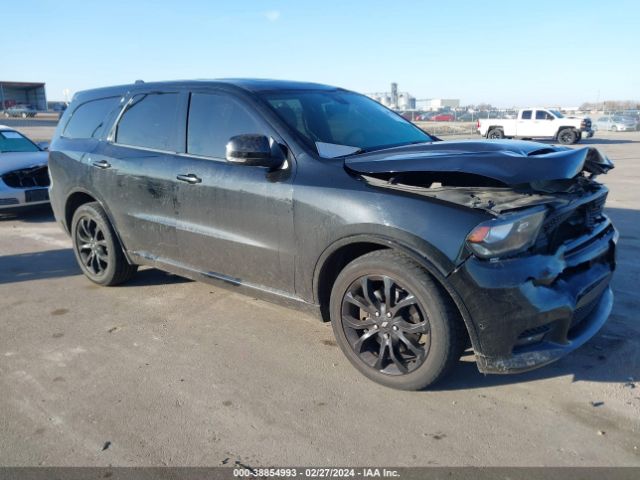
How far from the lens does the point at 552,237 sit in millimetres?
2945

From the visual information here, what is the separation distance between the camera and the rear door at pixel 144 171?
4.28 meters

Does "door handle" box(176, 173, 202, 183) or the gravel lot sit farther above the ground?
"door handle" box(176, 173, 202, 183)

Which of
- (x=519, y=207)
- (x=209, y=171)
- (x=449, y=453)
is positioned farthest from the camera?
(x=209, y=171)

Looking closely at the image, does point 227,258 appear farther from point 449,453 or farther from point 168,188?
point 449,453

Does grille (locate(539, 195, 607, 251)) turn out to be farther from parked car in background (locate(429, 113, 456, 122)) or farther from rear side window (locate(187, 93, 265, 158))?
parked car in background (locate(429, 113, 456, 122))

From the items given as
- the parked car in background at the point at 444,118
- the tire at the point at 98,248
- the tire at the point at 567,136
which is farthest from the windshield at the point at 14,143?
the parked car in background at the point at 444,118

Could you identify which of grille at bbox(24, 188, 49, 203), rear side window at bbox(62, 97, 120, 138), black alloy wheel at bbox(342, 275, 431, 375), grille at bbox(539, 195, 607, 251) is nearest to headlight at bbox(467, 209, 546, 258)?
grille at bbox(539, 195, 607, 251)

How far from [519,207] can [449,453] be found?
1290mm


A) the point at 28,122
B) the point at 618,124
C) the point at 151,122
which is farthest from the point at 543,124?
the point at 28,122

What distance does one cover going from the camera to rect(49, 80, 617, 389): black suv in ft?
9.18

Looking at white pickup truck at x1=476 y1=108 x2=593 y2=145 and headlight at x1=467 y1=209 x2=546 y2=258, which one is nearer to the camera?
headlight at x1=467 y1=209 x2=546 y2=258

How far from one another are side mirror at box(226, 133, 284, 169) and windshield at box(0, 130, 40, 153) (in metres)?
7.32

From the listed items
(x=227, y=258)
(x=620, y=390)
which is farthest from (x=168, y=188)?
(x=620, y=390)

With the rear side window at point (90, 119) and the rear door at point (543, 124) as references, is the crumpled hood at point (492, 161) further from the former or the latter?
the rear door at point (543, 124)
